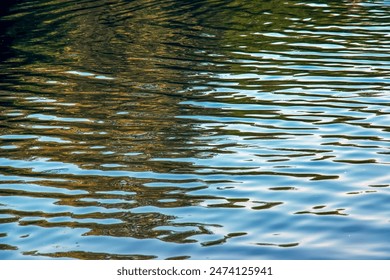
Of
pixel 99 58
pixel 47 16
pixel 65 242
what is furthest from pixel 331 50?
pixel 65 242

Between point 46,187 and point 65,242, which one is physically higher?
point 46,187

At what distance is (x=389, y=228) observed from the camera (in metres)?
12.4

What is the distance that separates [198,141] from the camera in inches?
650

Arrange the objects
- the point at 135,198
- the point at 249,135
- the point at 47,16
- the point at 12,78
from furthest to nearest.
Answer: the point at 47,16 → the point at 12,78 → the point at 249,135 → the point at 135,198

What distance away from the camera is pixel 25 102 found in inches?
810

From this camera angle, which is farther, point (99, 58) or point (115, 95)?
point (99, 58)

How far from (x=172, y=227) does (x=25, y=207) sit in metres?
2.39

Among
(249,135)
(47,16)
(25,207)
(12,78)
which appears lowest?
(25,207)

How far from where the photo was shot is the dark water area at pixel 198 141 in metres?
12.4

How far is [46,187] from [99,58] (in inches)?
416

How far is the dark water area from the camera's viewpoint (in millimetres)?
12445
